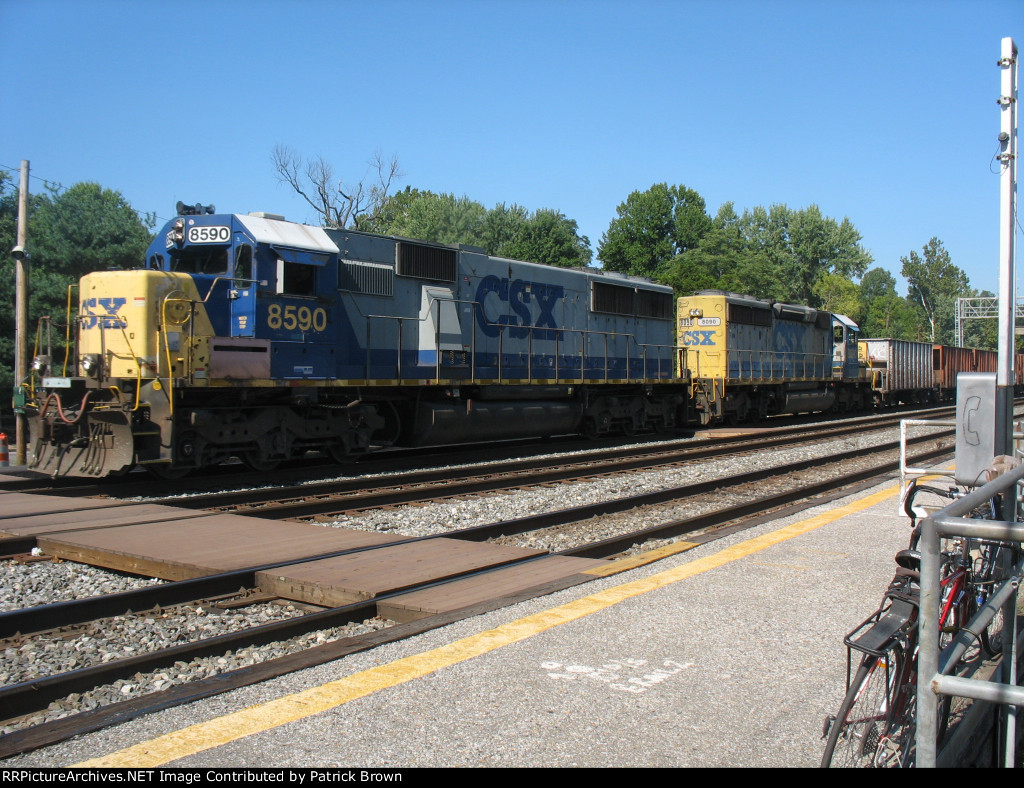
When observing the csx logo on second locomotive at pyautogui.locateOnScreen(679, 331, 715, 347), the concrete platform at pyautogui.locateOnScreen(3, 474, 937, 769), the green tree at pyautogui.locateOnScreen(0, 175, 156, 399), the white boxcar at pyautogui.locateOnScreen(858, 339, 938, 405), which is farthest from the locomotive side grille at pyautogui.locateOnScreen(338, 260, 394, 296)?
the white boxcar at pyautogui.locateOnScreen(858, 339, 938, 405)

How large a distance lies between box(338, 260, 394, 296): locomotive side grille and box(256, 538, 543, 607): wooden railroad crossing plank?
269 inches

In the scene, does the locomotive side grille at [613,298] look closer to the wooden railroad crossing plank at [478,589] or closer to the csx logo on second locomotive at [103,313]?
the csx logo on second locomotive at [103,313]

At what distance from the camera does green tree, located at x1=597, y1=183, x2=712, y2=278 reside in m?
71.6

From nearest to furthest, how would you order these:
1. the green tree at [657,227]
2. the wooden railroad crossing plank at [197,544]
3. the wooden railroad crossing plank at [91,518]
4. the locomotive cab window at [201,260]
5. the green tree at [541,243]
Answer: the wooden railroad crossing plank at [197,544] → the wooden railroad crossing plank at [91,518] → the locomotive cab window at [201,260] → the green tree at [541,243] → the green tree at [657,227]

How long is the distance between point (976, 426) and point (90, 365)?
1003 cm

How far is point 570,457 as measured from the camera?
15.0 m

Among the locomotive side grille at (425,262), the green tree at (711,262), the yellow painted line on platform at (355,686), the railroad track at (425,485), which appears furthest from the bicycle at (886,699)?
the green tree at (711,262)

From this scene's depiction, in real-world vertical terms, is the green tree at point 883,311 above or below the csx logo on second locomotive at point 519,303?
above

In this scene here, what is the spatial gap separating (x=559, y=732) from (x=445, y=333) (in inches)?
461

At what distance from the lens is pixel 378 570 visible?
611cm

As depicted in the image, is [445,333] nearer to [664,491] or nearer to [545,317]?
[545,317]

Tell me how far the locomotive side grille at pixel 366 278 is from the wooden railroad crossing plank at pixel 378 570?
684cm

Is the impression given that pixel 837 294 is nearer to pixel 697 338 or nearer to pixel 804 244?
pixel 804 244

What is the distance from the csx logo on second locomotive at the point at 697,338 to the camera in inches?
949
